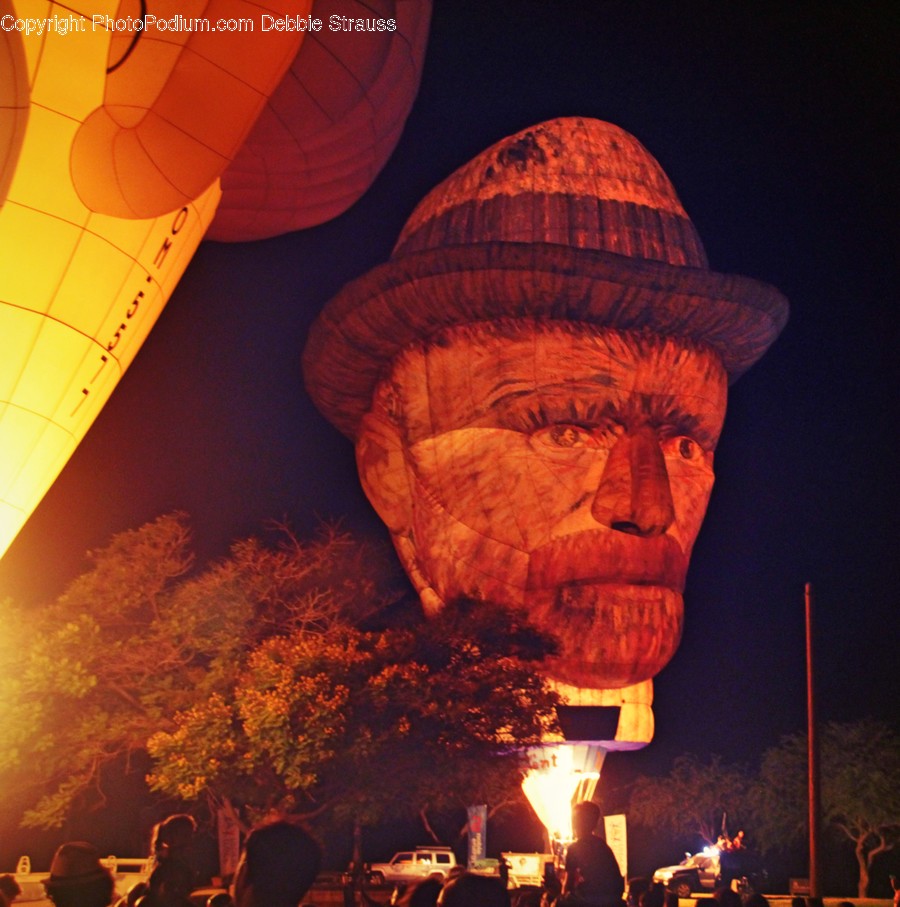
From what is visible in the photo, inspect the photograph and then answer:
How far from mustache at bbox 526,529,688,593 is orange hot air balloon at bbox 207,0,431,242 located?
20.2 feet

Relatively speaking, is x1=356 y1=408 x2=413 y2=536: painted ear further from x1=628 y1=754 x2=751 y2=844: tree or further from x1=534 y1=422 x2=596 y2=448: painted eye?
x1=628 y1=754 x2=751 y2=844: tree

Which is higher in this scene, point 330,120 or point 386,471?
point 330,120

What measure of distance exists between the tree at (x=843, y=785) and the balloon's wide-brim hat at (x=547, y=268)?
46.2 feet

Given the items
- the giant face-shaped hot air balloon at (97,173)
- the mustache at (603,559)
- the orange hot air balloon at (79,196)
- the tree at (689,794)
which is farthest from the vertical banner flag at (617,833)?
the orange hot air balloon at (79,196)

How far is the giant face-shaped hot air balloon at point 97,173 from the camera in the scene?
10750 mm

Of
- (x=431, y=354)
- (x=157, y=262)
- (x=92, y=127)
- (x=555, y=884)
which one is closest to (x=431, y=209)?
(x=431, y=354)

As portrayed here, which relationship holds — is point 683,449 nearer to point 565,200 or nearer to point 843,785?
point 565,200

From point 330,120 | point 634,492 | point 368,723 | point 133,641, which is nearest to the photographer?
point 330,120

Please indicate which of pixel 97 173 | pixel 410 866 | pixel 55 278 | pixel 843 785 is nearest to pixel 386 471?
pixel 410 866

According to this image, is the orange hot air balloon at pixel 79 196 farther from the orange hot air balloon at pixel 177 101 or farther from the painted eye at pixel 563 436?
the painted eye at pixel 563 436

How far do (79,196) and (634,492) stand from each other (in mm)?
10339

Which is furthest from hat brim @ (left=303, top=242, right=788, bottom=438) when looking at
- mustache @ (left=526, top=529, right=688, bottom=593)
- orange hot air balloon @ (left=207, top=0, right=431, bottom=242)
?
mustache @ (left=526, top=529, right=688, bottom=593)

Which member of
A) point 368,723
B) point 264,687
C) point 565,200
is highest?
point 565,200

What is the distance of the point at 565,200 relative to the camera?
20609 mm
